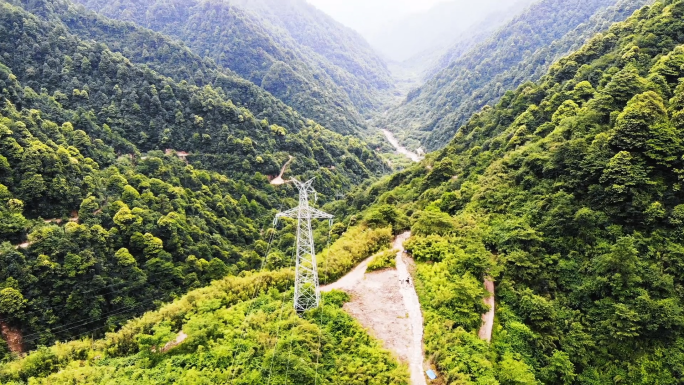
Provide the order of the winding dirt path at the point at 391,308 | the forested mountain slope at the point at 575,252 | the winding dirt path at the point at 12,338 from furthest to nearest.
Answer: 1. the winding dirt path at the point at 12,338
2. the winding dirt path at the point at 391,308
3. the forested mountain slope at the point at 575,252

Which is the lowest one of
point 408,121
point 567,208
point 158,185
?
point 408,121

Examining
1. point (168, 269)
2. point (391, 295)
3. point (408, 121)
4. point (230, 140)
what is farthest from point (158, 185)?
point (408, 121)

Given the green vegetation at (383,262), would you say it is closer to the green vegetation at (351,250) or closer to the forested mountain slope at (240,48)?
the green vegetation at (351,250)

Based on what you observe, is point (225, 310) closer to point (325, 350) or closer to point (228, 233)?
point (325, 350)

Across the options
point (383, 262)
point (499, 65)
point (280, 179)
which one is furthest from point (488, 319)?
point (499, 65)

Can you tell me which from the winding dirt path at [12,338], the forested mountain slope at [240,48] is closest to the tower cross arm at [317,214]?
the winding dirt path at [12,338]

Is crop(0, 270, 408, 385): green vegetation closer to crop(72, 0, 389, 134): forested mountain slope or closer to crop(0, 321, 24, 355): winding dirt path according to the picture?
crop(0, 321, 24, 355): winding dirt path
